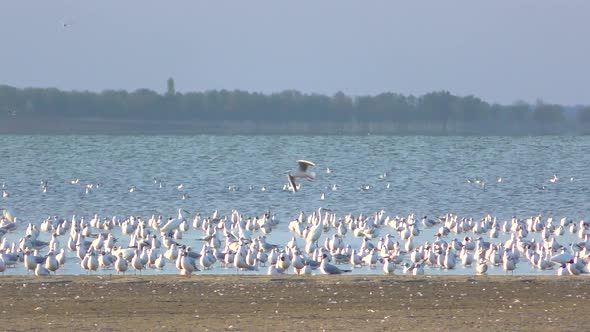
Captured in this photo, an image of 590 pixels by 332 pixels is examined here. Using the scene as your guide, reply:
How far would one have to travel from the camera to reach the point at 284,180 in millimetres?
48969

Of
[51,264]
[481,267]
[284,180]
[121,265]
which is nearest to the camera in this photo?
[51,264]

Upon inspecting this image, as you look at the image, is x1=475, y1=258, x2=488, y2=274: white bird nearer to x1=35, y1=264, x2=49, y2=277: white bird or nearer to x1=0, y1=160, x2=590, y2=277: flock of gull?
x1=0, y1=160, x2=590, y2=277: flock of gull

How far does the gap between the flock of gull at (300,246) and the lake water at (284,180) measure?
12.0 inches

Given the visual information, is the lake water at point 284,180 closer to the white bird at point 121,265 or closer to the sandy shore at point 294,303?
the white bird at point 121,265

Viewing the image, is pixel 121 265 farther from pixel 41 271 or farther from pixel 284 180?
pixel 284 180

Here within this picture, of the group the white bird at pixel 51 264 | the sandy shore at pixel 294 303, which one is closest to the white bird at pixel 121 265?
the white bird at pixel 51 264

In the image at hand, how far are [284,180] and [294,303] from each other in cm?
3352

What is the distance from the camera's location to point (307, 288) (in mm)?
Answer: 16875

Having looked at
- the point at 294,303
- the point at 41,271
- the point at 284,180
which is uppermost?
the point at 294,303

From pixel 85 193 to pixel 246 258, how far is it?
21.5m

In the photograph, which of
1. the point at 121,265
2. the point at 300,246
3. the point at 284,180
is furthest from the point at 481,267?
the point at 284,180

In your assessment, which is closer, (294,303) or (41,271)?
(294,303)

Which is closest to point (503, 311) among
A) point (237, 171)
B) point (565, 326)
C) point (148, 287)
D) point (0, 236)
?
point (565, 326)

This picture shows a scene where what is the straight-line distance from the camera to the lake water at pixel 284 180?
3891 centimetres
